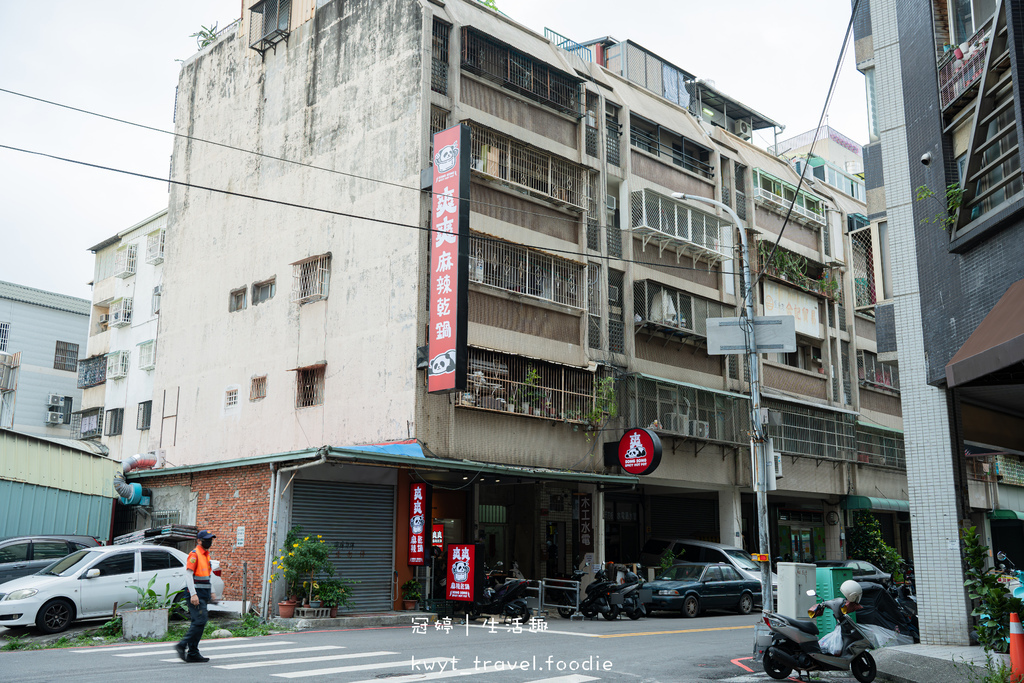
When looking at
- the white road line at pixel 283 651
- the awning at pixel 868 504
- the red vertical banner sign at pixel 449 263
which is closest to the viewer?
the white road line at pixel 283 651

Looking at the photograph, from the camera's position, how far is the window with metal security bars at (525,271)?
939 inches

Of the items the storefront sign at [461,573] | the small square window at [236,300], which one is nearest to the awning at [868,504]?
the storefront sign at [461,573]

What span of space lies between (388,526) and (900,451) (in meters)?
26.3

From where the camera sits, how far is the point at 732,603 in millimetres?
24203

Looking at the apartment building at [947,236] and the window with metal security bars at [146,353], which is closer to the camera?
the apartment building at [947,236]

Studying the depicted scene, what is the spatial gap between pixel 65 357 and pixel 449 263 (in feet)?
101

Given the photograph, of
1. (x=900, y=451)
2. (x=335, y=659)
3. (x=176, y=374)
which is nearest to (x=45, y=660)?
(x=335, y=659)

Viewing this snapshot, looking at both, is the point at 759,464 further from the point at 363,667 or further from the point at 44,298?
the point at 44,298

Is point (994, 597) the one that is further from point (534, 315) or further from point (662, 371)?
point (662, 371)

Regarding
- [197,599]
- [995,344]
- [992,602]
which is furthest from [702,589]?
[197,599]

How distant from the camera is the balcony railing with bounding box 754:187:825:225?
34.6m

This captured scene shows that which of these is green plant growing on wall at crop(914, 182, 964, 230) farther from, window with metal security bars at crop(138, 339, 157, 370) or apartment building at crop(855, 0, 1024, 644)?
window with metal security bars at crop(138, 339, 157, 370)

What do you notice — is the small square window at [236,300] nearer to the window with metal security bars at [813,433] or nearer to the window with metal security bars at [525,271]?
the window with metal security bars at [525,271]

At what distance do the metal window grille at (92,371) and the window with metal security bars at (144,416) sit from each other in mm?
5241
